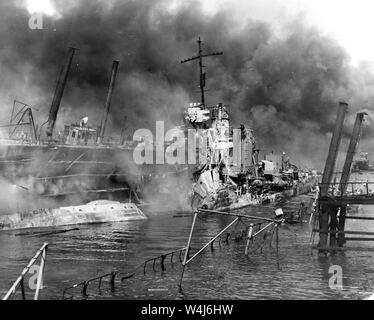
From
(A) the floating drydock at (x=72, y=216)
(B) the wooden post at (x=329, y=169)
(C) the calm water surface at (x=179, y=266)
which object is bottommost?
(C) the calm water surface at (x=179, y=266)

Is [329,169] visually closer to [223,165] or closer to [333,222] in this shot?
[333,222]

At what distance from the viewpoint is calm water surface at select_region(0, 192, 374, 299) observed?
64.6ft

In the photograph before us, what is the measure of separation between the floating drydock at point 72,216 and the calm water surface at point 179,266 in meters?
2.35

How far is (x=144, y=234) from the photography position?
122ft

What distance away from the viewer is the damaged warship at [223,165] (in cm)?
6356

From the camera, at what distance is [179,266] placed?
25.0 m

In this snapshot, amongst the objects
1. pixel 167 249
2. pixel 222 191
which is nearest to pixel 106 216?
pixel 167 249

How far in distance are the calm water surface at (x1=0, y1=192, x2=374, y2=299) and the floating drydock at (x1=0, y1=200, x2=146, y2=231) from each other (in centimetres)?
235

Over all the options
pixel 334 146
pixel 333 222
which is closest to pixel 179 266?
pixel 333 222

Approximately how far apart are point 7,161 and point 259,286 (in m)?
30.4

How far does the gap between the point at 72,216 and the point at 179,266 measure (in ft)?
62.9

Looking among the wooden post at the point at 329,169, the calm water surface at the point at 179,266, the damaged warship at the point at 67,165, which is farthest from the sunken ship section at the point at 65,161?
the wooden post at the point at 329,169

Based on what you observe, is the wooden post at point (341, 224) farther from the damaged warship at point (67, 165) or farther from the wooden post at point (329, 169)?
the damaged warship at point (67, 165)

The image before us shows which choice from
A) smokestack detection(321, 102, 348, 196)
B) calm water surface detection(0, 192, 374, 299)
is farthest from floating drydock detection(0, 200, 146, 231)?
smokestack detection(321, 102, 348, 196)
